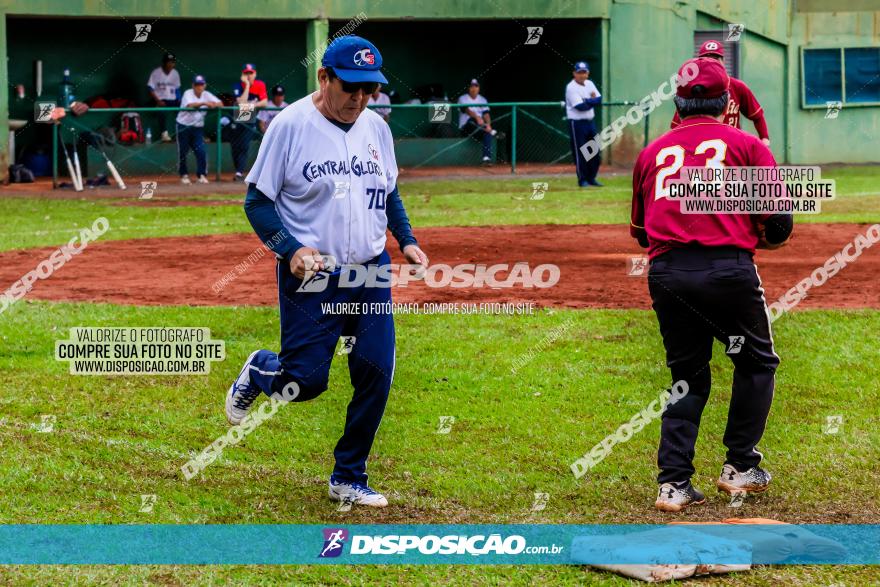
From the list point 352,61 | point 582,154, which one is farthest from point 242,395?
point 582,154

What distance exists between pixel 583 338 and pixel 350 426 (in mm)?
4607

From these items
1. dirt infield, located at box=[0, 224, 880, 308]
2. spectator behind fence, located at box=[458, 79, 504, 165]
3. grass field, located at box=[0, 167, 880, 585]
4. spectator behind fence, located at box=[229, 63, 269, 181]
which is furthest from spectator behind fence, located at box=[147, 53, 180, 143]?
grass field, located at box=[0, 167, 880, 585]

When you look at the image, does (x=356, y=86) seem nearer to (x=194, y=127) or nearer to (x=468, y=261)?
(x=468, y=261)

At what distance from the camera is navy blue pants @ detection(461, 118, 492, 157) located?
96.2ft

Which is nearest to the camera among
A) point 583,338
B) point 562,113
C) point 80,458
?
point 80,458

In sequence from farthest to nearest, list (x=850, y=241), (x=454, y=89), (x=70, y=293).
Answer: (x=454, y=89) → (x=850, y=241) → (x=70, y=293)

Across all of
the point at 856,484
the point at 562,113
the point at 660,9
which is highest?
the point at 660,9

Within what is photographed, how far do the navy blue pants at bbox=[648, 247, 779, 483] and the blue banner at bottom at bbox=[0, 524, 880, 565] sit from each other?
0.68 meters

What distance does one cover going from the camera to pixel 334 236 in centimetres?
656

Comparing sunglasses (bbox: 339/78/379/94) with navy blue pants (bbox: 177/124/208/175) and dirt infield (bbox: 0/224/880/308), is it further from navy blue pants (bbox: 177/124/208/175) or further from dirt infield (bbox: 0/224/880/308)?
navy blue pants (bbox: 177/124/208/175)

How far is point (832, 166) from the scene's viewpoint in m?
31.7

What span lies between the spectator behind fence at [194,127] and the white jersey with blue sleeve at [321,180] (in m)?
18.9

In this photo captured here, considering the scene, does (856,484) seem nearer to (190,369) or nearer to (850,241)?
(190,369)

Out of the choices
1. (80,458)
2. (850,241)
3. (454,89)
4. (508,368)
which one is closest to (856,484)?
(508,368)
